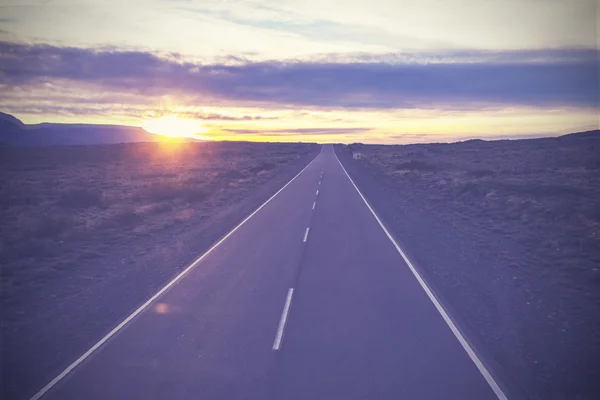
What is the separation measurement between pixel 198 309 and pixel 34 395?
3.44 metres

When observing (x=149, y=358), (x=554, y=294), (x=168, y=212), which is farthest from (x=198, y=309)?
(x=168, y=212)

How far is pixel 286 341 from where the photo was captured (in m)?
7.68

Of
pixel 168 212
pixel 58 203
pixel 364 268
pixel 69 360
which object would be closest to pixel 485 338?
pixel 364 268

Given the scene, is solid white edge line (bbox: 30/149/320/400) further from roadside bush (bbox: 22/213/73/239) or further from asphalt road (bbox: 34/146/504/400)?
roadside bush (bbox: 22/213/73/239)

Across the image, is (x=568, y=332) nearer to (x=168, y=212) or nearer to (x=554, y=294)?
(x=554, y=294)

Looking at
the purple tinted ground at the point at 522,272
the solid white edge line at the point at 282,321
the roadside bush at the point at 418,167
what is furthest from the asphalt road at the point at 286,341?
the roadside bush at the point at 418,167

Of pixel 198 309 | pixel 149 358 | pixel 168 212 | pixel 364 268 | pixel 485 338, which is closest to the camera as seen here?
pixel 149 358

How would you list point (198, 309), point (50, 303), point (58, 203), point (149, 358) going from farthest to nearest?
point (58, 203) → point (50, 303) → point (198, 309) → point (149, 358)

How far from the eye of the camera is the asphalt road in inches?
245

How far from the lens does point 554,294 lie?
10.6m

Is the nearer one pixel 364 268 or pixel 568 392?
pixel 568 392

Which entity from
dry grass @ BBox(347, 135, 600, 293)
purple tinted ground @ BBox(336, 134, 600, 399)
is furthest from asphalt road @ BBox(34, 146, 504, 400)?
dry grass @ BBox(347, 135, 600, 293)

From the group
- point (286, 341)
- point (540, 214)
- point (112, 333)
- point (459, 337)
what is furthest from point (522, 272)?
point (112, 333)

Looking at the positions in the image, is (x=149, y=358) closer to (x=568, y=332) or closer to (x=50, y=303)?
(x=50, y=303)
